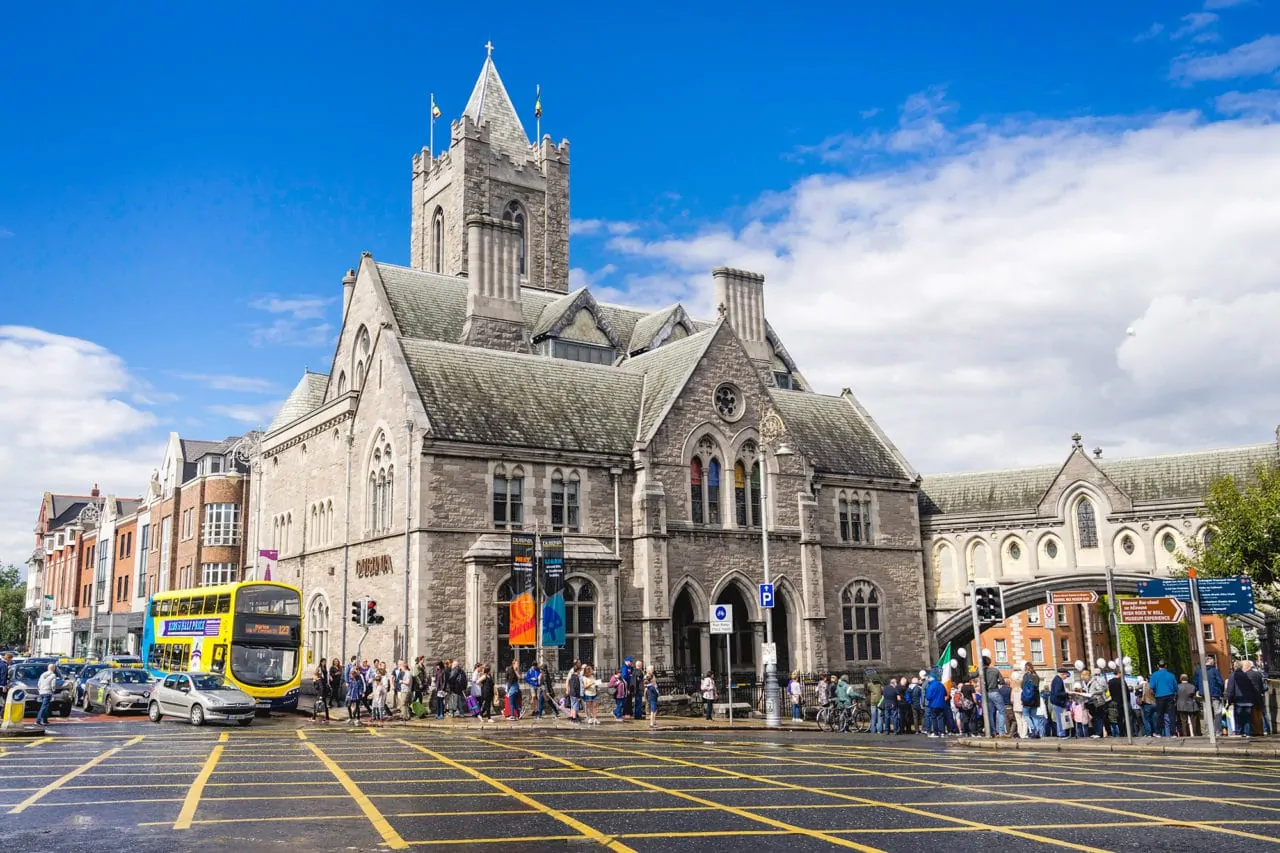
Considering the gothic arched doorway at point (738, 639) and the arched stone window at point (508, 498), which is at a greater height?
the arched stone window at point (508, 498)

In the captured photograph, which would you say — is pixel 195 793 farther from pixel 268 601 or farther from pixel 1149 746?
pixel 268 601

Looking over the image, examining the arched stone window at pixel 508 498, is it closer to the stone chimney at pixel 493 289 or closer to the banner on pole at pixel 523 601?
the banner on pole at pixel 523 601

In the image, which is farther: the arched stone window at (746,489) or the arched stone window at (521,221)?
the arched stone window at (521,221)

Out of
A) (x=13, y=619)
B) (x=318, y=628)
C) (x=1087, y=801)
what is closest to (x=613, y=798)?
(x=1087, y=801)

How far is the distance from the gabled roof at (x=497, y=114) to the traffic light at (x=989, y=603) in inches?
1698

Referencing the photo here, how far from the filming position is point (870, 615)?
149ft

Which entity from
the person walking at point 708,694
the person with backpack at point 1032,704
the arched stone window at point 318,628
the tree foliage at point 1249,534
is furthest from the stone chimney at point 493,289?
the tree foliage at point 1249,534

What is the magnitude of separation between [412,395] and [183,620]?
11.6 meters

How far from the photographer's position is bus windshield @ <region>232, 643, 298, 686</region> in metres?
34.3

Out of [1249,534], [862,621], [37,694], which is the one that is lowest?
[37,694]

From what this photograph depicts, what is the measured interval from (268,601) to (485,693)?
8.92 m

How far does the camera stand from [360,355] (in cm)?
4491

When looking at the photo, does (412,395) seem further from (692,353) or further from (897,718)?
(897,718)

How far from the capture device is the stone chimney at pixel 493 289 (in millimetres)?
44500
